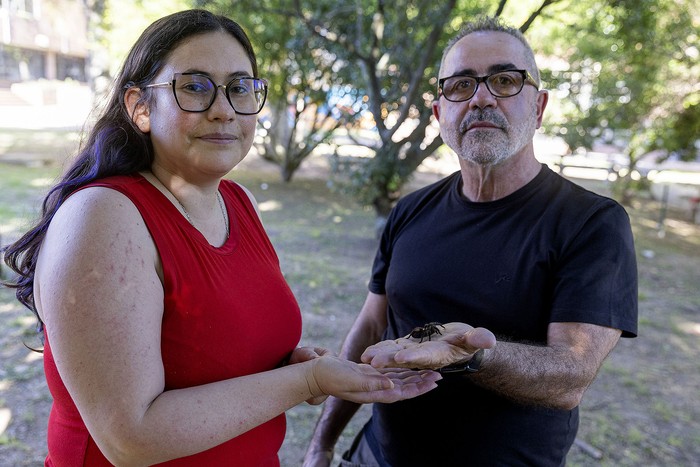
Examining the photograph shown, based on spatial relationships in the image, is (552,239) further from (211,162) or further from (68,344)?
(68,344)

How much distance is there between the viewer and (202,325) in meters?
1.59

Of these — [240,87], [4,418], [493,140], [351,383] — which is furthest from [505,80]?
[4,418]

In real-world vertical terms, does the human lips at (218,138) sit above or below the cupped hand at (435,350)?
above

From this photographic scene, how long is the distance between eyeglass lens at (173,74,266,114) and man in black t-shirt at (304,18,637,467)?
851mm

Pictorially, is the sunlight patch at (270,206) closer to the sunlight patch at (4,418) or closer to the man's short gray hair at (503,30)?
the sunlight patch at (4,418)

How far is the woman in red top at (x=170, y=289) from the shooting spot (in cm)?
138

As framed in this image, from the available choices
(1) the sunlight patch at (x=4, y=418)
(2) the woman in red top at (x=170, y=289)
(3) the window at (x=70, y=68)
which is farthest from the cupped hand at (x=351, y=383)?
(3) the window at (x=70, y=68)

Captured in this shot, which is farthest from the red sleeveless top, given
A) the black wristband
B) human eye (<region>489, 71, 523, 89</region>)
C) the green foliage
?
the green foliage

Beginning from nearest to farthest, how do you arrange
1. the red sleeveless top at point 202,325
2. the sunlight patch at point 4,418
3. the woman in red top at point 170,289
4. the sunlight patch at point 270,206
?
the woman in red top at point 170,289 → the red sleeveless top at point 202,325 → the sunlight patch at point 4,418 → the sunlight patch at point 270,206

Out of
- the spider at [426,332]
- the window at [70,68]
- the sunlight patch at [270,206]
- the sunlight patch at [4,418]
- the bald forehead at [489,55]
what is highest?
the window at [70,68]

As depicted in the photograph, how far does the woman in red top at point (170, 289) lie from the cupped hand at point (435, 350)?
60 mm

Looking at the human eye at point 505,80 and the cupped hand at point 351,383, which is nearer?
the cupped hand at point 351,383

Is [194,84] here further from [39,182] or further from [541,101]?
[39,182]

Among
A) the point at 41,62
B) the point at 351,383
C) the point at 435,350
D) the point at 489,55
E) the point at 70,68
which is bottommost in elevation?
the point at 351,383
